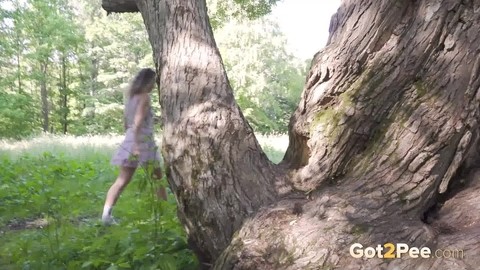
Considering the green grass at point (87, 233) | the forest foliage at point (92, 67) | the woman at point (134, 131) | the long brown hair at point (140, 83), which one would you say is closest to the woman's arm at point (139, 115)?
the woman at point (134, 131)

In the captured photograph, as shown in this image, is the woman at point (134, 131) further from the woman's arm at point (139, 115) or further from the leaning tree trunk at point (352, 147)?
the leaning tree trunk at point (352, 147)

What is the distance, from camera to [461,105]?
2.57 meters

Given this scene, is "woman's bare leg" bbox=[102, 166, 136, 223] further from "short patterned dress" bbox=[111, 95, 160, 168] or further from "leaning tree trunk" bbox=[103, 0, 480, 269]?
"leaning tree trunk" bbox=[103, 0, 480, 269]

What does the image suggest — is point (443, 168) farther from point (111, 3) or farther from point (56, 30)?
point (56, 30)

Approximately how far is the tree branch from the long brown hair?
805 millimetres

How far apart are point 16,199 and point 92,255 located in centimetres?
305

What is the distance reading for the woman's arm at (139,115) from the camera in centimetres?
447

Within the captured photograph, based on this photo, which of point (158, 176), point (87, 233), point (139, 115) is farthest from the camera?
point (139, 115)

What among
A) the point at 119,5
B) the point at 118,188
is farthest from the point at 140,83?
the point at 118,188

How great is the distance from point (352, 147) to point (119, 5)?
2.33m

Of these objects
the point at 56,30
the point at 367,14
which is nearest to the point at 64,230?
the point at 367,14

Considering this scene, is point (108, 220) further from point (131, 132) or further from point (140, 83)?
point (140, 83)

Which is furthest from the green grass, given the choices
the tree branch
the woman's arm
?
the tree branch

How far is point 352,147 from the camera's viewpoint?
8.65 ft
